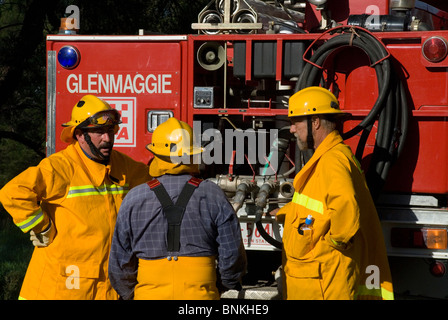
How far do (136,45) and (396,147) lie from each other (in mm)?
2089

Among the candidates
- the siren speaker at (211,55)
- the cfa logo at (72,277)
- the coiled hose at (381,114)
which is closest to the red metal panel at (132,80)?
the siren speaker at (211,55)

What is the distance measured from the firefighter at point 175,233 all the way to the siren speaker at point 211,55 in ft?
5.73

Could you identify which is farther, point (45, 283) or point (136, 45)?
point (136, 45)

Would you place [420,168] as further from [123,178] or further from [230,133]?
[123,178]

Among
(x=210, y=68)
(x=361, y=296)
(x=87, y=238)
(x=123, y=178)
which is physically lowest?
(x=361, y=296)

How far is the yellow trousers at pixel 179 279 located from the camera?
3.63 meters

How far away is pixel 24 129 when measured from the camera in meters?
13.0

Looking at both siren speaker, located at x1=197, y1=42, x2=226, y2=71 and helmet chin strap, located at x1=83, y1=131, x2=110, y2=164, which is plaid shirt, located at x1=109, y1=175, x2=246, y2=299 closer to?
helmet chin strap, located at x1=83, y1=131, x2=110, y2=164

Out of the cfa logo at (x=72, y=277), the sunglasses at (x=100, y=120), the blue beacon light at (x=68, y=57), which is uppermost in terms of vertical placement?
the blue beacon light at (x=68, y=57)

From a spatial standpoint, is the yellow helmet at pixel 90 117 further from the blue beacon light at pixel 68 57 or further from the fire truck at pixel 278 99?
the blue beacon light at pixel 68 57

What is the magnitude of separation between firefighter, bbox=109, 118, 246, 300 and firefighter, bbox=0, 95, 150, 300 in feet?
1.42

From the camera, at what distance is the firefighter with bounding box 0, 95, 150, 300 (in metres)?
4.17

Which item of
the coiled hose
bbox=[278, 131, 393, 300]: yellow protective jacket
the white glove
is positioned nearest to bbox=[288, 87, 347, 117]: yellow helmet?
bbox=[278, 131, 393, 300]: yellow protective jacket

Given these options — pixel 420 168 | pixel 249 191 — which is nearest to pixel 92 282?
pixel 249 191
